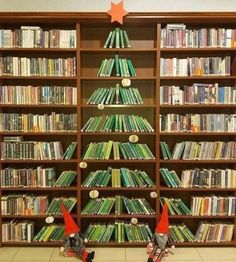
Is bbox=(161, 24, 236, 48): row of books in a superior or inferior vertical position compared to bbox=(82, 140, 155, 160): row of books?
superior

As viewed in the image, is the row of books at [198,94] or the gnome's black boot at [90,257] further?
the row of books at [198,94]

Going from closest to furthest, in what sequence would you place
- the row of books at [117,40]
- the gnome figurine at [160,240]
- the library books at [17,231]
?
the gnome figurine at [160,240], the row of books at [117,40], the library books at [17,231]

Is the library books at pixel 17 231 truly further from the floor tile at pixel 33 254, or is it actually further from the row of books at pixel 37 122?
the row of books at pixel 37 122

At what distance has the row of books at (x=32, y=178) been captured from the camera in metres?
3.24

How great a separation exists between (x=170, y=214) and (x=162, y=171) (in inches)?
17.4

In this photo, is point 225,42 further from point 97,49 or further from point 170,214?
point 170,214

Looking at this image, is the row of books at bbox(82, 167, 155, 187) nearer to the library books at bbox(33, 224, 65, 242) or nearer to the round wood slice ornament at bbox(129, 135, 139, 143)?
the round wood slice ornament at bbox(129, 135, 139, 143)

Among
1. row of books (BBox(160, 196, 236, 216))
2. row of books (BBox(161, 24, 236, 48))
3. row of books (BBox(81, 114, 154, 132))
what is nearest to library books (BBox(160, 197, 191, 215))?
row of books (BBox(160, 196, 236, 216))

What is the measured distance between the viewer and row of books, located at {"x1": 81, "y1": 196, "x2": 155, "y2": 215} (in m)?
3.26

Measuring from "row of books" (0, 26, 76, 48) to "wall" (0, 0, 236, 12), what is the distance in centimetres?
21

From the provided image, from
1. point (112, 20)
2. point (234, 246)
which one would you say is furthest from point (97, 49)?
point (234, 246)

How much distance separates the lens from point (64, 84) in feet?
11.2

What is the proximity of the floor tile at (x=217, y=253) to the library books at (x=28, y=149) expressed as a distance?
173 cm

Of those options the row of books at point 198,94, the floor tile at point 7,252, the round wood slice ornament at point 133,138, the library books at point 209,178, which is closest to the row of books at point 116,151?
the round wood slice ornament at point 133,138
